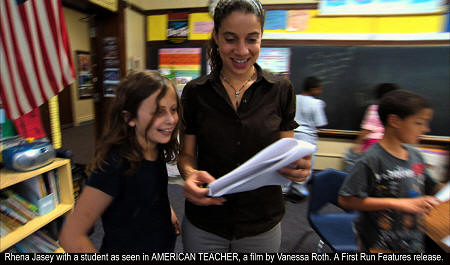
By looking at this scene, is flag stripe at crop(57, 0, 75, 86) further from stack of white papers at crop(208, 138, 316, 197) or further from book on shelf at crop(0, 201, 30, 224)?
stack of white papers at crop(208, 138, 316, 197)

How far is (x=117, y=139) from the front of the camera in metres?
0.82

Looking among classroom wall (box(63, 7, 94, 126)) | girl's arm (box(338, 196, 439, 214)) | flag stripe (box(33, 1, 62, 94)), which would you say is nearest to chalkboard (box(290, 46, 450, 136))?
girl's arm (box(338, 196, 439, 214))

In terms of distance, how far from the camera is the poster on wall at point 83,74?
21.9ft

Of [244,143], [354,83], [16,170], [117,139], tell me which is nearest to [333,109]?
[354,83]

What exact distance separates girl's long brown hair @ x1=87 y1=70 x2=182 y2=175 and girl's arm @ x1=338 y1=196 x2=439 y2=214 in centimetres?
92

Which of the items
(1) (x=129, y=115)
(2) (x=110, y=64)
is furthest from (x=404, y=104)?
(2) (x=110, y=64)

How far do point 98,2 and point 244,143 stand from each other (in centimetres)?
271

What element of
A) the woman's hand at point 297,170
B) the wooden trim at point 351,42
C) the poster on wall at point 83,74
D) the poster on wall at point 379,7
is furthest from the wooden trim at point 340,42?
the poster on wall at point 83,74

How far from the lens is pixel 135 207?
0.85m

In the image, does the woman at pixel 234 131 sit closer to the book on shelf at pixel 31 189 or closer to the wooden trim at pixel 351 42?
the book on shelf at pixel 31 189

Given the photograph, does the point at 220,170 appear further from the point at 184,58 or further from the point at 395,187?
the point at 184,58

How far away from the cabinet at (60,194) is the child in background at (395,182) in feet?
5.71

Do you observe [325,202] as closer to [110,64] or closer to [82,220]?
[82,220]

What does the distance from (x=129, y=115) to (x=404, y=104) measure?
1152 mm
